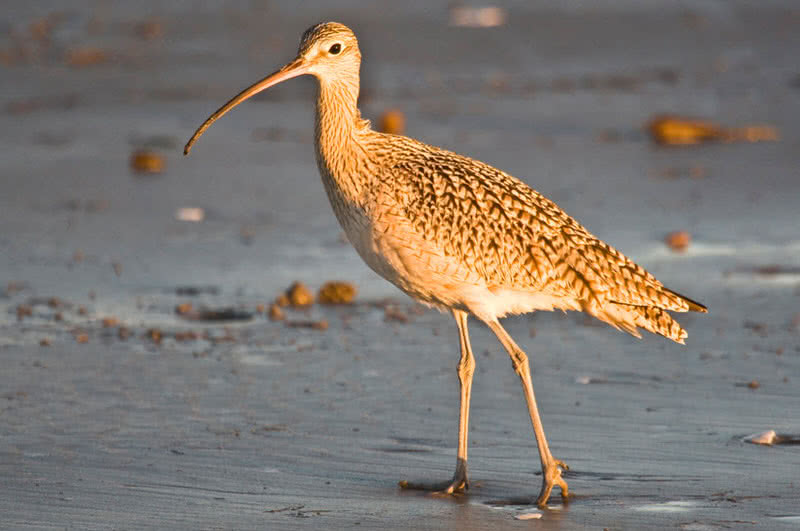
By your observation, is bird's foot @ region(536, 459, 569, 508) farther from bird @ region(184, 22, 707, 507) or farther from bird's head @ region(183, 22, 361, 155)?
bird's head @ region(183, 22, 361, 155)

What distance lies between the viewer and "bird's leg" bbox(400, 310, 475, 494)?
20.9 feet

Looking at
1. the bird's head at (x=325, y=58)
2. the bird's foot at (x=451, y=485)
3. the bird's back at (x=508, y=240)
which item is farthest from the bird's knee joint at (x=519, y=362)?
the bird's head at (x=325, y=58)

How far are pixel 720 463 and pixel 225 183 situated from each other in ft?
22.2

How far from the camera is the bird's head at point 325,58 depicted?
22.8 feet

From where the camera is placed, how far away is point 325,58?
22.9 ft

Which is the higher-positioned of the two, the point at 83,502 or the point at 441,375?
the point at 441,375

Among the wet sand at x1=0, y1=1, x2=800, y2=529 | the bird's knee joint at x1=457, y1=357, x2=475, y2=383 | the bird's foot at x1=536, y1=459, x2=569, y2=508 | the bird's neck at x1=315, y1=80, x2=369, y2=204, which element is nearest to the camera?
the bird's foot at x1=536, y1=459, x2=569, y2=508

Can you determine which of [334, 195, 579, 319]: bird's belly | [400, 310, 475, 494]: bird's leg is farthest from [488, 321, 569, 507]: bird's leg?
[400, 310, 475, 494]: bird's leg

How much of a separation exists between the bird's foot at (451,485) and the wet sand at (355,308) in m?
0.10

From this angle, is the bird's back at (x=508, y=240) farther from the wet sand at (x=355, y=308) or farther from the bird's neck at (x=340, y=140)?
the wet sand at (x=355, y=308)

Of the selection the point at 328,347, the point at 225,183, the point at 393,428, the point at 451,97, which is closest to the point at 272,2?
the point at 451,97

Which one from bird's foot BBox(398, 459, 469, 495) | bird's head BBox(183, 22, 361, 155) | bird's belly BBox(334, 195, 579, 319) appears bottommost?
bird's foot BBox(398, 459, 469, 495)

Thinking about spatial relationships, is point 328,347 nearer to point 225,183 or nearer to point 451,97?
point 225,183

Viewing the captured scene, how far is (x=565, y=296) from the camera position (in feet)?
22.2
